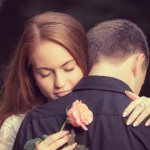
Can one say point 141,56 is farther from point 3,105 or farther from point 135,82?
point 3,105

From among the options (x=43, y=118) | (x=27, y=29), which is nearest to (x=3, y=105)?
(x=27, y=29)

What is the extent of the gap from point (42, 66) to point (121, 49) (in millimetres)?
354

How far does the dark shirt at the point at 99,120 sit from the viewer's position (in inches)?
78.0

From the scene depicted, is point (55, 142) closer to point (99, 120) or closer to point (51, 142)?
point (51, 142)

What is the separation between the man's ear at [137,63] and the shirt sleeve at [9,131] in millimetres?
646

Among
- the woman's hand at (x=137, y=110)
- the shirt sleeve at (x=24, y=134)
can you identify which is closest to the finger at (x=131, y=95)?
the woman's hand at (x=137, y=110)

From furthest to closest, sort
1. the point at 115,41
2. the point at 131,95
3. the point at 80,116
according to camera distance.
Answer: the point at 115,41, the point at 131,95, the point at 80,116

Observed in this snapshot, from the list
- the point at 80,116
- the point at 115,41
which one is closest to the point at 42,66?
the point at 115,41

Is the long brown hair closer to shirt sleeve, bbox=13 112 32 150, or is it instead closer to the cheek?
the cheek

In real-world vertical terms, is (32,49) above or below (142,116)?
above

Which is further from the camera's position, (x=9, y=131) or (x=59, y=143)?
(x=9, y=131)

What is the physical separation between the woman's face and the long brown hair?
27 millimetres

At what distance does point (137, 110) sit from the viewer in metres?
2.04

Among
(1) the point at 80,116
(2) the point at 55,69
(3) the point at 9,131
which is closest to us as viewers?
(1) the point at 80,116
